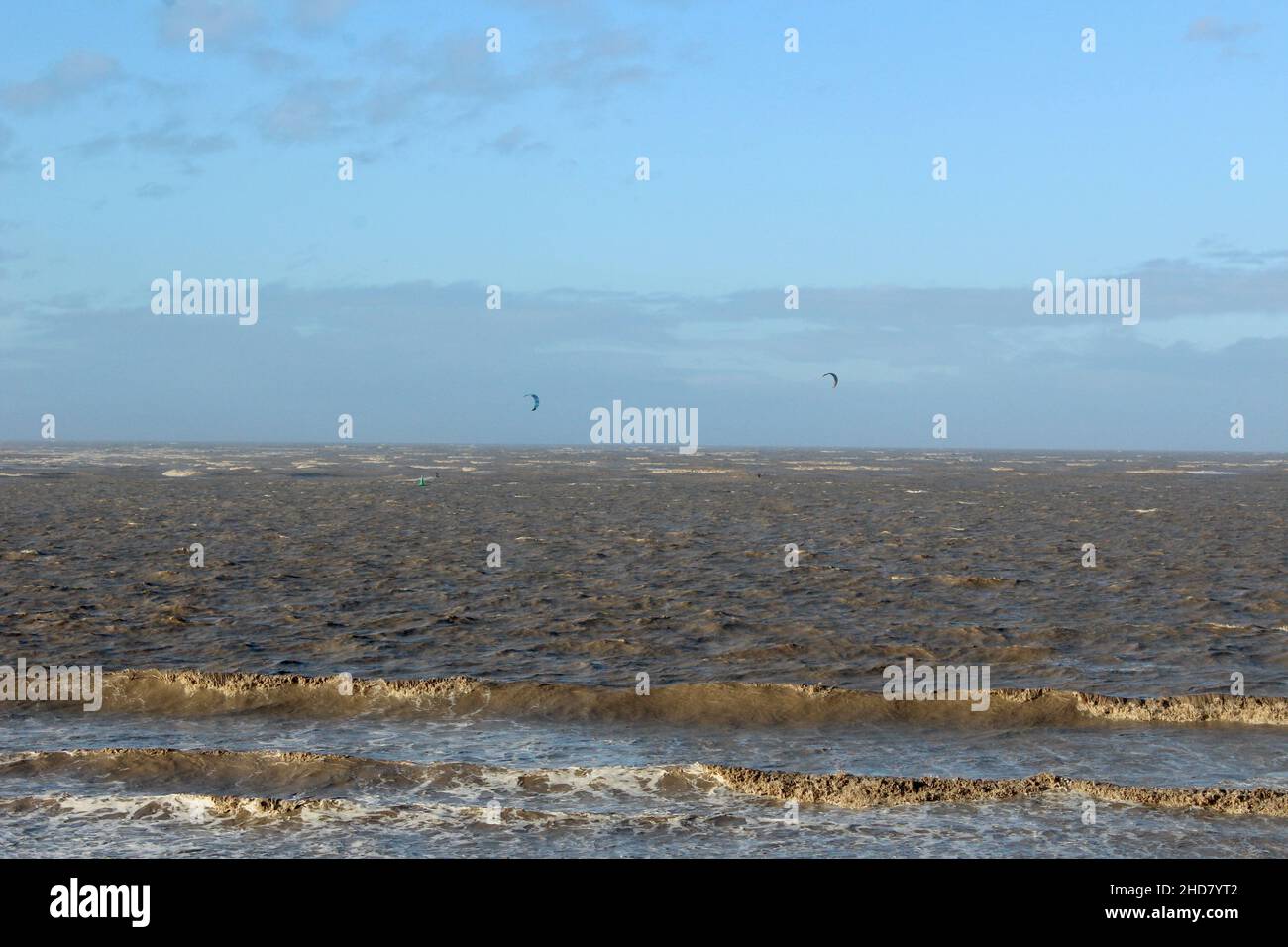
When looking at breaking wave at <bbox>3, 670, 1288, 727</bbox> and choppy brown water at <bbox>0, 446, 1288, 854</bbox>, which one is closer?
choppy brown water at <bbox>0, 446, 1288, 854</bbox>

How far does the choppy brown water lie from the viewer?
1348 cm

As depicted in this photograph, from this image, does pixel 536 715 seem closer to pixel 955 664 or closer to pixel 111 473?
pixel 955 664

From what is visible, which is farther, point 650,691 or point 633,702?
point 650,691

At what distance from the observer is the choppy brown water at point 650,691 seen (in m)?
13.5

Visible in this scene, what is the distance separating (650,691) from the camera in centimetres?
1992

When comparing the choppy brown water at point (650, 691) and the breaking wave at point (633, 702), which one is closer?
the choppy brown water at point (650, 691)

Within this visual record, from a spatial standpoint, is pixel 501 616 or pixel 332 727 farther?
pixel 501 616

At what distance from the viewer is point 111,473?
104m
